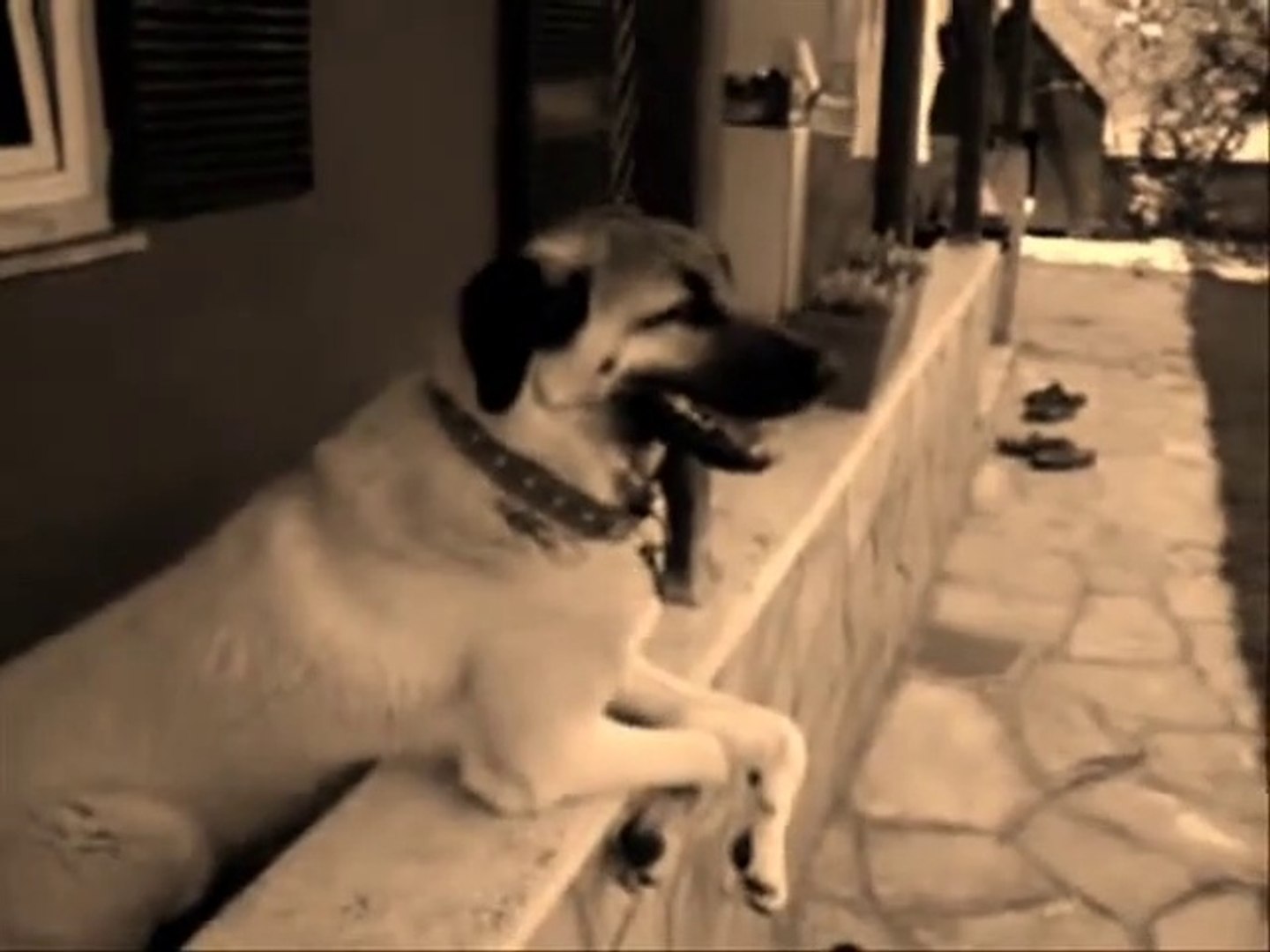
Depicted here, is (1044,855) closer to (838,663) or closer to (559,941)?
(838,663)

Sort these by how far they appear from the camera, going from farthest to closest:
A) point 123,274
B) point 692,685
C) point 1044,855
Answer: point 1044,855 < point 123,274 < point 692,685

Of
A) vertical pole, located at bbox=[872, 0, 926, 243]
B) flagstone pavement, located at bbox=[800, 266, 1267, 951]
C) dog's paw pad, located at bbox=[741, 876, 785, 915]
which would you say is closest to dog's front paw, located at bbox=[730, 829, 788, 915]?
dog's paw pad, located at bbox=[741, 876, 785, 915]

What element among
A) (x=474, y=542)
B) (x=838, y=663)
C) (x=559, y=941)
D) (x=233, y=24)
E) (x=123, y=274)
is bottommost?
(x=838, y=663)

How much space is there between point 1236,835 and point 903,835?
401mm

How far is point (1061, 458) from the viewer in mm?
3561

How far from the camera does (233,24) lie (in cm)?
163

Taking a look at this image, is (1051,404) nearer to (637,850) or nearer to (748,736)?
(748,736)

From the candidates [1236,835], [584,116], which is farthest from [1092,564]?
[584,116]

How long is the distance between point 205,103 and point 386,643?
63cm

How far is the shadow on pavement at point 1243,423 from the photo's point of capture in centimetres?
285

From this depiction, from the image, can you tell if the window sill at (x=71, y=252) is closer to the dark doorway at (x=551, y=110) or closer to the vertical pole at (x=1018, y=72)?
the dark doorway at (x=551, y=110)

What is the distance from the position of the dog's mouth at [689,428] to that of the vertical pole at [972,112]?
8.34 feet

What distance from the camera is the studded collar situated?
47.1 inches

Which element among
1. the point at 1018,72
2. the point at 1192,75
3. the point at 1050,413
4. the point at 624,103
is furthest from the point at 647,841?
the point at 1018,72
